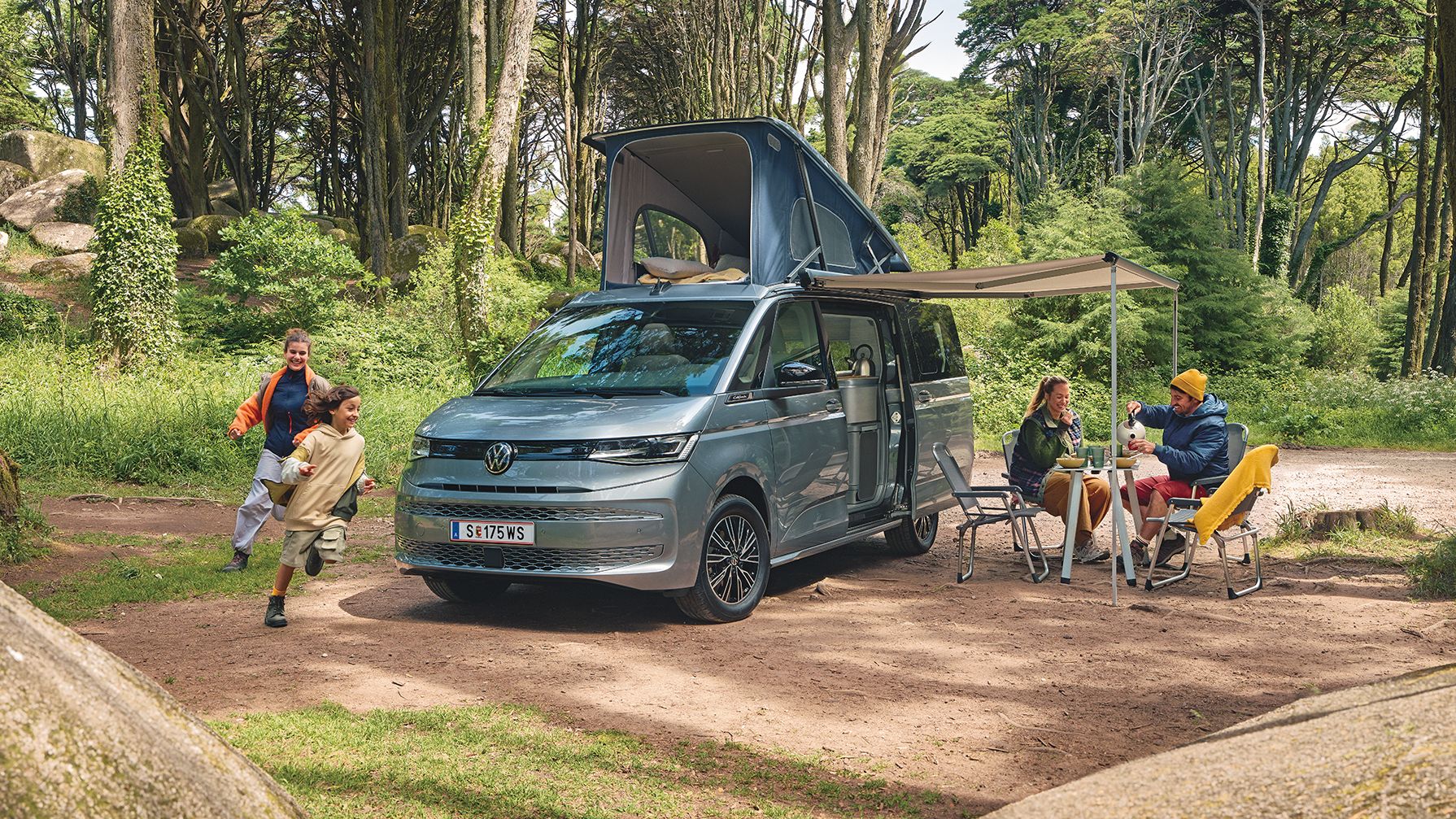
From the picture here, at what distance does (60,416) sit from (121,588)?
705cm

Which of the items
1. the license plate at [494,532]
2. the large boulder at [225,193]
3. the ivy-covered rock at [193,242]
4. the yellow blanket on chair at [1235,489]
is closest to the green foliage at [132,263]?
the ivy-covered rock at [193,242]

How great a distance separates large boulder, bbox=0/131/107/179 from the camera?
3038cm

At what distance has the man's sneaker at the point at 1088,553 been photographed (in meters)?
9.67

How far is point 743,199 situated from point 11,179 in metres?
25.8

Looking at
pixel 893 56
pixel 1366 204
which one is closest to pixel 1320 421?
pixel 893 56

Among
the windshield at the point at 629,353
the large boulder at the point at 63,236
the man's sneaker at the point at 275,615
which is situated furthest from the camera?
the large boulder at the point at 63,236

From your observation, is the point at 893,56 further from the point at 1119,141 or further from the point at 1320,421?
the point at 1119,141

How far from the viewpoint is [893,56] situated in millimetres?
18203

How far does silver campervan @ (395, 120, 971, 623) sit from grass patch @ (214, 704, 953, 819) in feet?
5.63

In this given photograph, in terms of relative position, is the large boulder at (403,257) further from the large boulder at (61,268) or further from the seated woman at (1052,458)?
the seated woman at (1052,458)

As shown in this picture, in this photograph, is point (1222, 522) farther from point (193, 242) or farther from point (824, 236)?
point (193, 242)

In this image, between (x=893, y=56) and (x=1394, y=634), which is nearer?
(x=1394, y=634)

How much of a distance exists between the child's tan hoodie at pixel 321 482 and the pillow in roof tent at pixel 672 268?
3.21 meters

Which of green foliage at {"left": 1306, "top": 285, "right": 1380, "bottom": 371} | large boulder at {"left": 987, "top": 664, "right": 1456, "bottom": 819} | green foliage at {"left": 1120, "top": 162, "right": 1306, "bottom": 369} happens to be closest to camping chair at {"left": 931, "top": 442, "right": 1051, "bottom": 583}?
large boulder at {"left": 987, "top": 664, "right": 1456, "bottom": 819}
